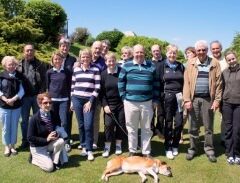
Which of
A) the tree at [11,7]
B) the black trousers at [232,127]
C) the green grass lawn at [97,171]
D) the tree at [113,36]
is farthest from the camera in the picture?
the tree at [113,36]

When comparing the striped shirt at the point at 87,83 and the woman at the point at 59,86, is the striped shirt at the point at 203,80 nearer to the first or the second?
the striped shirt at the point at 87,83

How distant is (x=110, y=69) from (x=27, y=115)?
1.90 meters

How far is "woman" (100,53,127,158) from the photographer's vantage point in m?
6.57

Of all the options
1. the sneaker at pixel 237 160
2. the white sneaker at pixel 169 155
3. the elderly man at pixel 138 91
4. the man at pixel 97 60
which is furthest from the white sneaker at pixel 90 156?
the sneaker at pixel 237 160

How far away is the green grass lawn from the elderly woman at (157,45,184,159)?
50cm

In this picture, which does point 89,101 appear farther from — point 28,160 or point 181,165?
point 181,165

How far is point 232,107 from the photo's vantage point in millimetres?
6426

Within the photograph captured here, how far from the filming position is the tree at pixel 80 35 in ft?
102

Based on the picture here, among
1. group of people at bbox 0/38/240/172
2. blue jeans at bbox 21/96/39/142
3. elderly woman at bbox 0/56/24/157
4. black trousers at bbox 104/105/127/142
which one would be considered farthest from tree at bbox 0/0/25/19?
black trousers at bbox 104/105/127/142

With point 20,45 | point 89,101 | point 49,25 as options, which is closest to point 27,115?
point 89,101

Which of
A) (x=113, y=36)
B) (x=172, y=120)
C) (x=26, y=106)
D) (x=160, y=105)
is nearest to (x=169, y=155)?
(x=172, y=120)

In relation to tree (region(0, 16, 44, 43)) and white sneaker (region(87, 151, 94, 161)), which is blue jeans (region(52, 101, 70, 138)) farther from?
tree (region(0, 16, 44, 43))

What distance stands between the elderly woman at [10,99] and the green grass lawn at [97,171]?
1.12 ft

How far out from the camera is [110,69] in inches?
259
